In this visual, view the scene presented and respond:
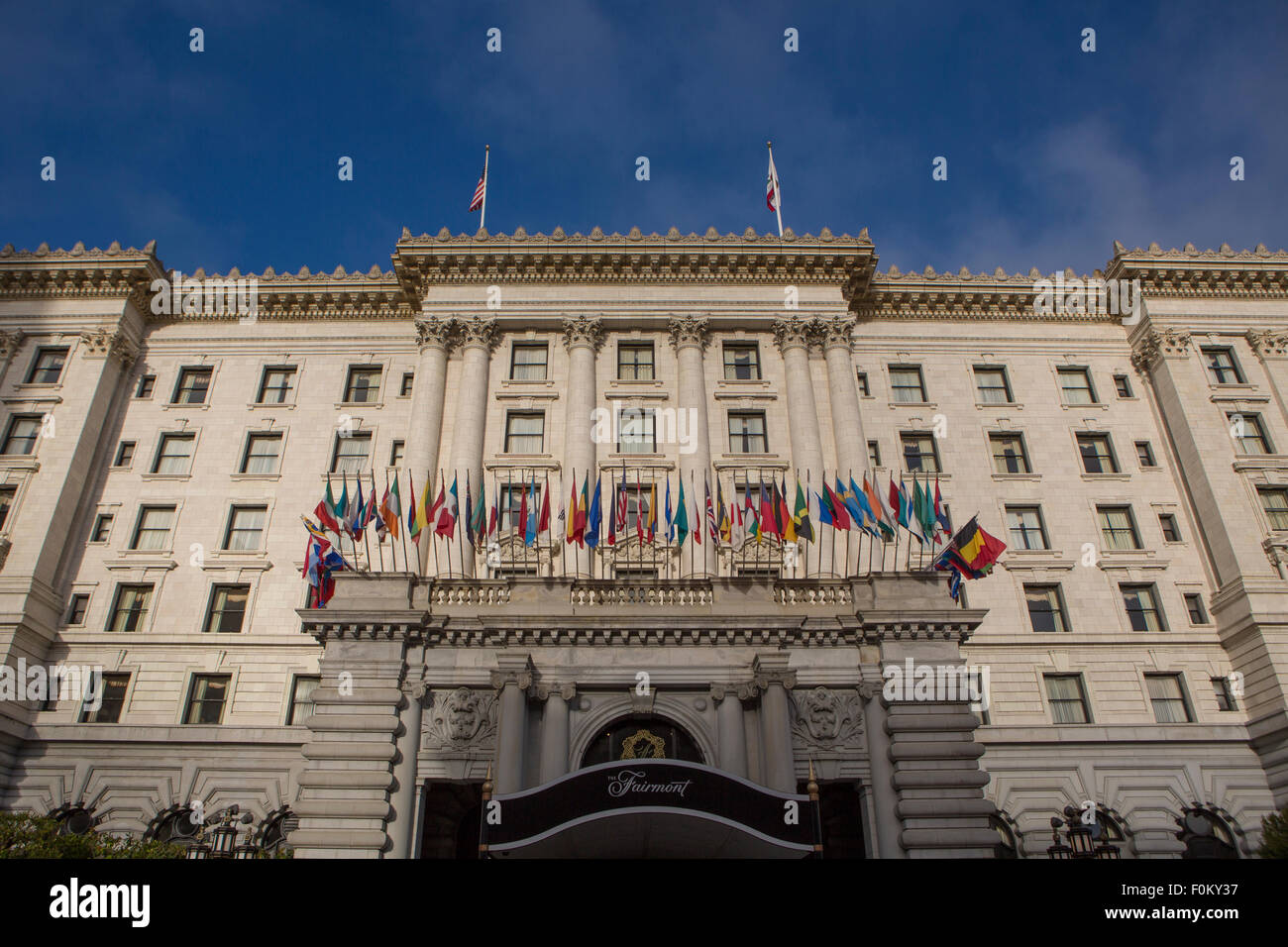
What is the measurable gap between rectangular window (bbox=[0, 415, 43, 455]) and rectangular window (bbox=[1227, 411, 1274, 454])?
49131 mm

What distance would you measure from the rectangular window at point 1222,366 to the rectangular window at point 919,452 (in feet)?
41.1

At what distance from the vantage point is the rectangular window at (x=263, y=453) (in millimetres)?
36625

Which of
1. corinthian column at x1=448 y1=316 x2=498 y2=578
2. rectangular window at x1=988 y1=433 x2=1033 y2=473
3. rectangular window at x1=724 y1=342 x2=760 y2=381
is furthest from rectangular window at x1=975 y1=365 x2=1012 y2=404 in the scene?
corinthian column at x1=448 y1=316 x2=498 y2=578

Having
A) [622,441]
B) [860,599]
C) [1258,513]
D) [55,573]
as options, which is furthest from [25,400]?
[1258,513]

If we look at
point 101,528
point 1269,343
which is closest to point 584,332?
point 101,528

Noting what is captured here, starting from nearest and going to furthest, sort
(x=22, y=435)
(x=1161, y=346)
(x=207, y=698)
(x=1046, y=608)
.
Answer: (x=207, y=698)
(x=1046, y=608)
(x=22, y=435)
(x=1161, y=346)

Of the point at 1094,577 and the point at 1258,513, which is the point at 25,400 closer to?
the point at 1094,577

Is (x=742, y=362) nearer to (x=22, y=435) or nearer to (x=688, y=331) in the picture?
(x=688, y=331)

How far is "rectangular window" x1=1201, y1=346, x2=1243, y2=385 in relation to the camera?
125 feet

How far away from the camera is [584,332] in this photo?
37656mm

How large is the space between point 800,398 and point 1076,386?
13.3 meters

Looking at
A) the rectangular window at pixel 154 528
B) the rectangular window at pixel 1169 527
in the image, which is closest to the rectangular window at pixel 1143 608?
the rectangular window at pixel 1169 527

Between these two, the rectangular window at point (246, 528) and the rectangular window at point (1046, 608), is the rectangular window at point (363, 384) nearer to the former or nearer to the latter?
the rectangular window at point (246, 528)
